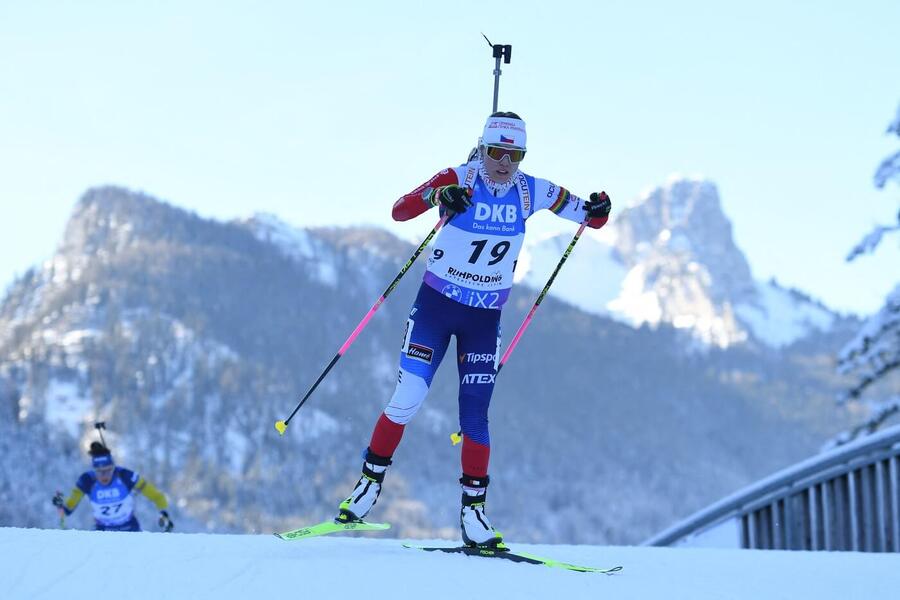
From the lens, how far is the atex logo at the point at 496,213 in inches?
243

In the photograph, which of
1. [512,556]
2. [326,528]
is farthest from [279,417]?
[512,556]

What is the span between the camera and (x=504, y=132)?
6.18 meters

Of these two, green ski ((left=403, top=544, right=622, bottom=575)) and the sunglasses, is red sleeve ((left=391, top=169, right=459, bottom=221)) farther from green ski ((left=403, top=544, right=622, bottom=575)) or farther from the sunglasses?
green ski ((left=403, top=544, right=622, bottom=575))

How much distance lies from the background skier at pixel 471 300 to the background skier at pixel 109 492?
4968 mm

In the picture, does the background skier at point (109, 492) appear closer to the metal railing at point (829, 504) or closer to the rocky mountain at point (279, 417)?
the metal railing at point (829, 504)

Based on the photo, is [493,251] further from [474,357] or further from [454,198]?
[474,357]

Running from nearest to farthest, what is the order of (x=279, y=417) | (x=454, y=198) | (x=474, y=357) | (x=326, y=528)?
(x=454, y=198), (x=326, y=528), (x=474, y=357), (x=279, y=417)

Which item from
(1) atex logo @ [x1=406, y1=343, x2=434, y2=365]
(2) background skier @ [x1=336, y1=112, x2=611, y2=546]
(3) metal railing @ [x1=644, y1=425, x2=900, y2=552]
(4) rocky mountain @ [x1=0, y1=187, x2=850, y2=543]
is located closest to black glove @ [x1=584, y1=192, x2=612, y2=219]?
(2) background skier @ [x1=336, y1=112, x2=611, y2=546]

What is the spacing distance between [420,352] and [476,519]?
90 centimetres

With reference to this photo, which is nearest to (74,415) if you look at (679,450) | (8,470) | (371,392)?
(371,392)

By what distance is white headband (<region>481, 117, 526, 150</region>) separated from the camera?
20.2 ft

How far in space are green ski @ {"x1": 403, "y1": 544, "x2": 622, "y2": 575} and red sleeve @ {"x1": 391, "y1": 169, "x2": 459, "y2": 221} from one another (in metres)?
1.74

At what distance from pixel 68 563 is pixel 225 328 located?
18360 cm

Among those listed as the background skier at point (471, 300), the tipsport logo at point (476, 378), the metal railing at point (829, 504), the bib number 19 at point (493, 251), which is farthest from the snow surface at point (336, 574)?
the metal railing at point (829, 504)
